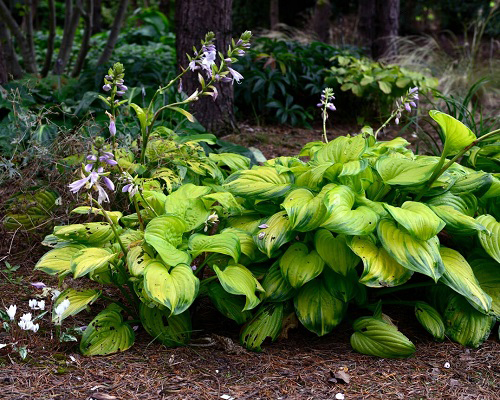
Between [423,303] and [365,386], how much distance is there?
554 mm

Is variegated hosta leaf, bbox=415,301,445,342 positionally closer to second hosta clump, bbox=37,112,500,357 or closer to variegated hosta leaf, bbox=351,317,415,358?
second hosta clump, bbox=37,112,500,357

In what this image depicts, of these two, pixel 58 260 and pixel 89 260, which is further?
pixel 58 260

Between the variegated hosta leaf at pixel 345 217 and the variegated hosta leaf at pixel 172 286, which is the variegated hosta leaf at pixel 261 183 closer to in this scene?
the variegated hosta leaf at pixel 345 217

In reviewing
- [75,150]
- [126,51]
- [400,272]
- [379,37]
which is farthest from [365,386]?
[379,37]

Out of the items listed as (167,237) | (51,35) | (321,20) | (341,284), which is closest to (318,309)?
(341,284)

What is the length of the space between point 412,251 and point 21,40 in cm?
526

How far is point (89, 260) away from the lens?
2.16 meters

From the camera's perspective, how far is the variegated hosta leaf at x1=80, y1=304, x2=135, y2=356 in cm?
223

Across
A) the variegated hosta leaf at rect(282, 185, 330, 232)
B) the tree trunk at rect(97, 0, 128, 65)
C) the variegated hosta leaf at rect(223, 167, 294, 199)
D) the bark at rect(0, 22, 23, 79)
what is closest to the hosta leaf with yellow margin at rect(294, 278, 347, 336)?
the variegated hosta leaf at rect(282, 185, 330, 232)

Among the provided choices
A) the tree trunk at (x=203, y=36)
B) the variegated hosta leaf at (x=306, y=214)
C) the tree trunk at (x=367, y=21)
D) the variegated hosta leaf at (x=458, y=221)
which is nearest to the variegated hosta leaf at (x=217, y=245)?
the variegated hosta leaf at (x=306, y=214)

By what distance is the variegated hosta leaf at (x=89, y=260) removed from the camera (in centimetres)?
208

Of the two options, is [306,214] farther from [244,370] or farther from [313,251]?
[244,370]

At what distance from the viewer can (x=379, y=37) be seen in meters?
8.98

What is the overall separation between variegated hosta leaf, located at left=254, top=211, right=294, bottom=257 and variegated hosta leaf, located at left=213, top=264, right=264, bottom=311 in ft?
0.41
